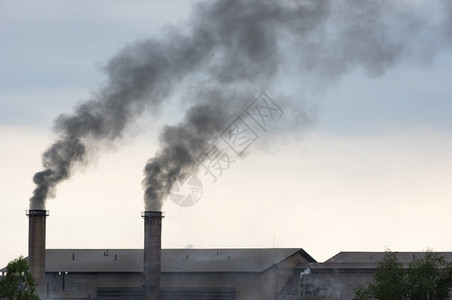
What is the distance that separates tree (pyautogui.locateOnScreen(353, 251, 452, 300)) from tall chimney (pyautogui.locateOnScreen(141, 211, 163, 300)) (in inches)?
1300

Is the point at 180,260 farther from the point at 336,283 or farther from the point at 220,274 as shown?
the point at 336,283

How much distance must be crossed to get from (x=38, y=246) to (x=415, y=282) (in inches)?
1661

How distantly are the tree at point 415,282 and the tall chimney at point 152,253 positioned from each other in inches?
1300

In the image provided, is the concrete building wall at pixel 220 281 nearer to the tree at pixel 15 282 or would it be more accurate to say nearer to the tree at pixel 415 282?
the tree at pixel 415 282

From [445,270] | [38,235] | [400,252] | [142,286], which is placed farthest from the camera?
[400,252]

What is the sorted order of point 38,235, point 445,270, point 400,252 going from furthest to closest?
point 400,252 < point 38,235 < point 445,270

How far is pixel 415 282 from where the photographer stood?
78.1m

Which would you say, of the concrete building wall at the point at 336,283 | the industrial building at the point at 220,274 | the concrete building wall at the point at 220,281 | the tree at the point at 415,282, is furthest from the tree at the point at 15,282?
Result: the concrete building wall at the point at 220,281

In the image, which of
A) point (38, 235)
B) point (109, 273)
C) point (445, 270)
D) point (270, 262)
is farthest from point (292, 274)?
point (445, 270)

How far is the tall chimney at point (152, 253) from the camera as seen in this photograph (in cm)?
10731

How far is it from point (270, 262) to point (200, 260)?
31.6ft

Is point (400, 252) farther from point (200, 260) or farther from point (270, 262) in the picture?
point (200, 260)

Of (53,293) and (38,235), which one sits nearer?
(38,235)

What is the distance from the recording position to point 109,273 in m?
118
